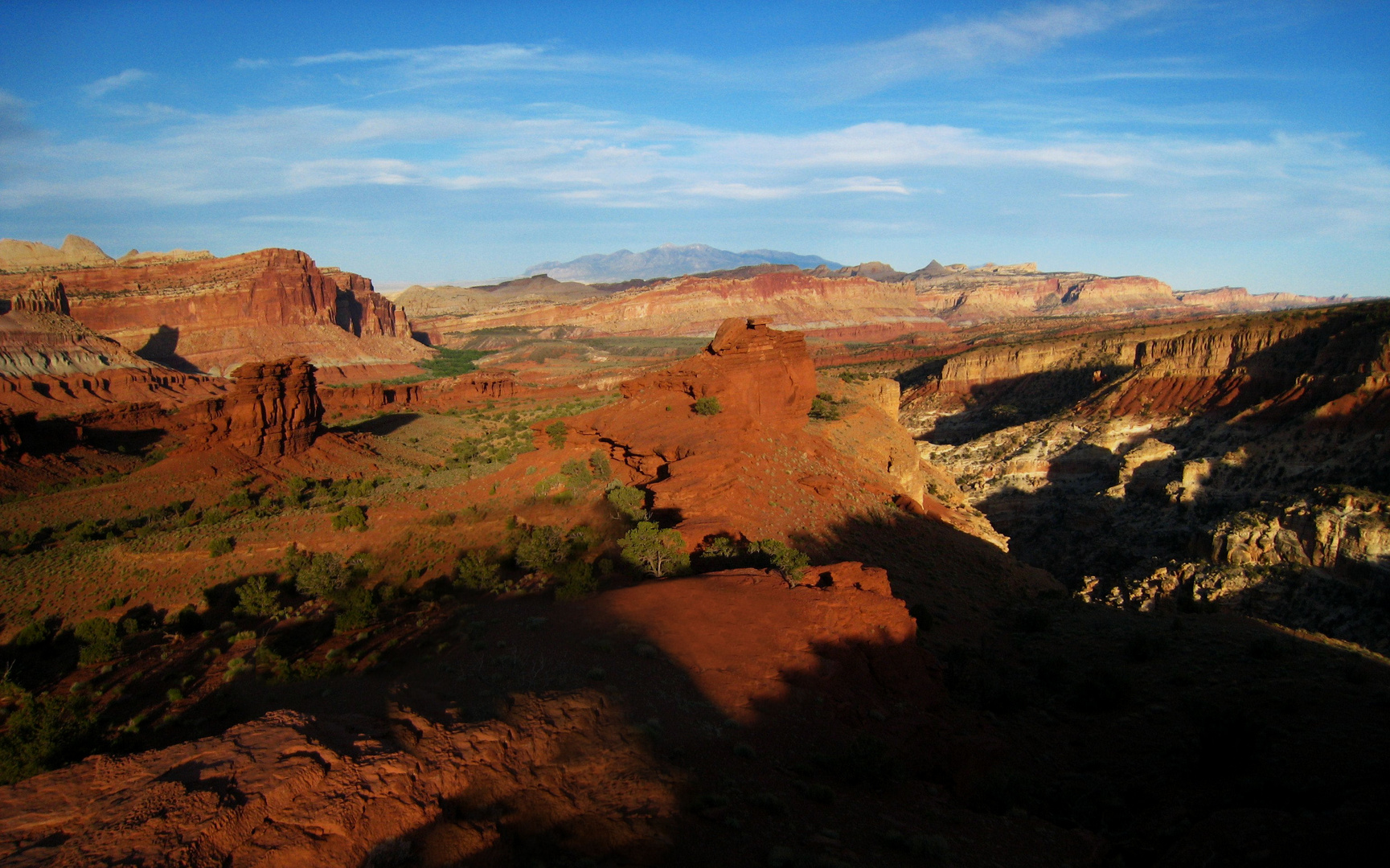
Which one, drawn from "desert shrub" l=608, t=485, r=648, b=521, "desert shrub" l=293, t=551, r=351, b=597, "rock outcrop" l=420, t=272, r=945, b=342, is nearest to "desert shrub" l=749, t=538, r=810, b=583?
"desert shrub" l=608, t=485, r=648, b=521

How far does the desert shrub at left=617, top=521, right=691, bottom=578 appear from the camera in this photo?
16.3 m

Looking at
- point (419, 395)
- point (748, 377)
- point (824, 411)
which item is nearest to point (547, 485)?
point (748, 377)

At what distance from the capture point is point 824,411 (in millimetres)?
33094

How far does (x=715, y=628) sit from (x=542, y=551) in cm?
643

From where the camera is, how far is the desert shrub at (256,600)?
17891mm

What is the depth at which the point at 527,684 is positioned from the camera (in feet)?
34.1

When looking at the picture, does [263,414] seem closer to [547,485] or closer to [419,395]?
[547,485]

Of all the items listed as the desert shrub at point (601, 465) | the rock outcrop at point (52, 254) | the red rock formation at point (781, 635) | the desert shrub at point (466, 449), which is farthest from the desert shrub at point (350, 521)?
the rock outcrop at point (52, 254)

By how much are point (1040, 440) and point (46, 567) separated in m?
51.0

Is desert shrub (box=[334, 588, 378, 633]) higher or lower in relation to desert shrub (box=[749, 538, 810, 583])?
lower

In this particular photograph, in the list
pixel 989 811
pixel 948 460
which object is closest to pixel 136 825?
pixel 989 811

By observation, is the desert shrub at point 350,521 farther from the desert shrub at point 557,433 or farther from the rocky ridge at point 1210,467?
the rocky ridge at point 1210,467

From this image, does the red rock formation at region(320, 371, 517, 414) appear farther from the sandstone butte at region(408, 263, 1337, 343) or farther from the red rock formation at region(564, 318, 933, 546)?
the sandstone butte at region(408, 263, 1337, 343)

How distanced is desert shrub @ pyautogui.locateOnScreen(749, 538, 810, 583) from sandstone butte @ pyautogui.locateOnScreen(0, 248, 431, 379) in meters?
87.1
